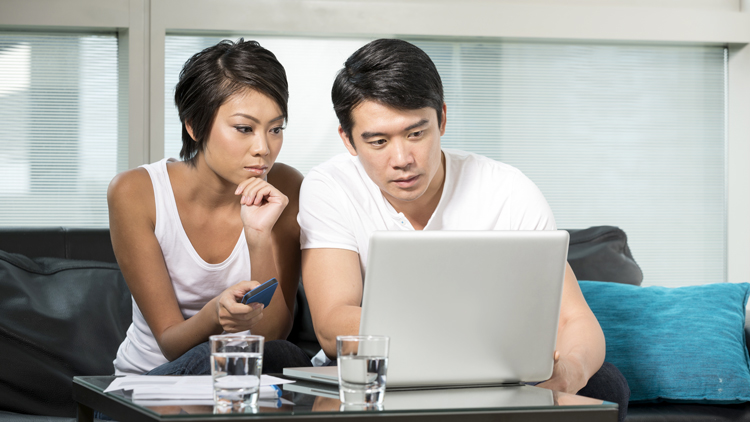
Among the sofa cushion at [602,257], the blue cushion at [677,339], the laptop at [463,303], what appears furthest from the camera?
the sofa cushion at [602,257]

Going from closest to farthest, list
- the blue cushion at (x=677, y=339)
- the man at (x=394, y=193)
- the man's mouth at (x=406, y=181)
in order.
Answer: the man at (x=394, y=193), the man's mouth at (x=406, y=181), the blue cushion at (x=677, y=339)

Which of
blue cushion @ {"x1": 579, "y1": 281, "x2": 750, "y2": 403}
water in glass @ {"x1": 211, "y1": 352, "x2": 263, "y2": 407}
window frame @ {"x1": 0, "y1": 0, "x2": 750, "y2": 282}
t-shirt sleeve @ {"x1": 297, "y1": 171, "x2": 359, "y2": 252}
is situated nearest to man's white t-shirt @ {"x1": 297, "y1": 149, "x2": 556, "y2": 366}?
t-shirt sleeve @ {"x1": 297, "y1": 171, "x2": 359, "y2": 252}

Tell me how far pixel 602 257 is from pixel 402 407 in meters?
1.58

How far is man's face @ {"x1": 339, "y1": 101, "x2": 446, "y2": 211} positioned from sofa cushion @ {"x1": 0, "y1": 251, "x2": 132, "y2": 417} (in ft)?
2.85

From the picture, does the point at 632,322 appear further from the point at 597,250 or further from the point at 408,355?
the point at 408,355

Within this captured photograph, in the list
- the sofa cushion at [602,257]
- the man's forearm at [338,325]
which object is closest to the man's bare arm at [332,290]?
the man's forearm at [338,325]

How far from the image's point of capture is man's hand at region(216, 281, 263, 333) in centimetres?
131

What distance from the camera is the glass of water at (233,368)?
789 millimetres

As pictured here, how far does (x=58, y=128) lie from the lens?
10.1 feet

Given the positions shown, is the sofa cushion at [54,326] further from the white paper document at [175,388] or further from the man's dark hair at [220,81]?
the white paper document at [175,388]

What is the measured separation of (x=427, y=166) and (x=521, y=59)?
1.94 metres

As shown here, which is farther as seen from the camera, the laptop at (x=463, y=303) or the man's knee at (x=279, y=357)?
the man's knee at (x=279, y=357)

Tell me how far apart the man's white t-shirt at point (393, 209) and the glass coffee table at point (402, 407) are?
58 cm

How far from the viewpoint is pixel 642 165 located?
133 inches
